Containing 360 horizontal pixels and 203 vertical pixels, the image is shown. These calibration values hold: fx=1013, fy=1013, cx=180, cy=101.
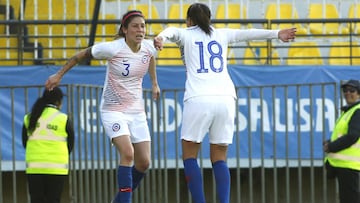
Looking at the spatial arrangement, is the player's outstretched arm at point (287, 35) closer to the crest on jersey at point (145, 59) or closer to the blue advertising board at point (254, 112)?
the crest on jersey at point (145, 59)

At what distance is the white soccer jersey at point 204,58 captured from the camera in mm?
8820

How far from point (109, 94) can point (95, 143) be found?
112 inches

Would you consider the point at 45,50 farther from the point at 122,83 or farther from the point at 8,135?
the point at 122,83

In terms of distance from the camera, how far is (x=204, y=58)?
350 inches

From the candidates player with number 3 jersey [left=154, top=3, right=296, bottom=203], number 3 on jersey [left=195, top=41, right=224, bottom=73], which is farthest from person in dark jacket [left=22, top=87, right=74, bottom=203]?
number 3 on jersey [left=195, top=41, right=224, bottom=73]

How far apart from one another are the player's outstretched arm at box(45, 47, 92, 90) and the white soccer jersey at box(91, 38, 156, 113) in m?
0.13

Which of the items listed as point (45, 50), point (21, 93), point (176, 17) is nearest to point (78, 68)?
point (21, 93)

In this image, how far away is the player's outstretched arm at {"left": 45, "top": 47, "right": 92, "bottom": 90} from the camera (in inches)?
358

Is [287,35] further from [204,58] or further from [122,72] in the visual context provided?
[122,72]

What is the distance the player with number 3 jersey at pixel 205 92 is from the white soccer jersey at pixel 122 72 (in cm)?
83

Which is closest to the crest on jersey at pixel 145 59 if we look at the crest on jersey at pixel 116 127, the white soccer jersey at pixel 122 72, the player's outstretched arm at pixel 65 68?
the white soccer jersey at pixel 122 72

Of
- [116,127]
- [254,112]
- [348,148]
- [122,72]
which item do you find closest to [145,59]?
[122,72]

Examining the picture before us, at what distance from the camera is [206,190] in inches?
543

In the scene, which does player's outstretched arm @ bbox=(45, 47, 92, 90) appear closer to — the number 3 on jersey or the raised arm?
the raised arm
